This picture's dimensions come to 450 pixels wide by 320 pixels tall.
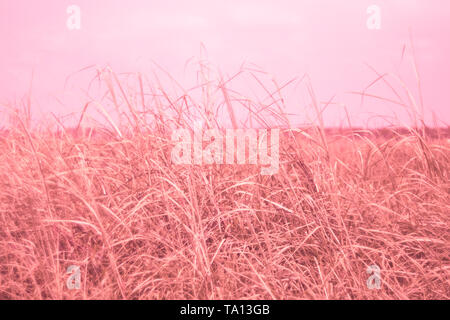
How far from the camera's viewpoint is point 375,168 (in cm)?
314

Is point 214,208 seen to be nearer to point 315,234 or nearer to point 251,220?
point 251,220

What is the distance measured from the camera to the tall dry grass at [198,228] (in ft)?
5.34

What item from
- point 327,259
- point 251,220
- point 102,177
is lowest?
point 327,259

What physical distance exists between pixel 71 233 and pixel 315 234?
1.03 m

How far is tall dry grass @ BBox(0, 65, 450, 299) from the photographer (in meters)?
1.63

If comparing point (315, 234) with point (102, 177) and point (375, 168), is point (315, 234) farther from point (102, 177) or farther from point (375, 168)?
point (375, 168)

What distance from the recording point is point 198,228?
1808 mm

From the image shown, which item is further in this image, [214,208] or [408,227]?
[408,227]
